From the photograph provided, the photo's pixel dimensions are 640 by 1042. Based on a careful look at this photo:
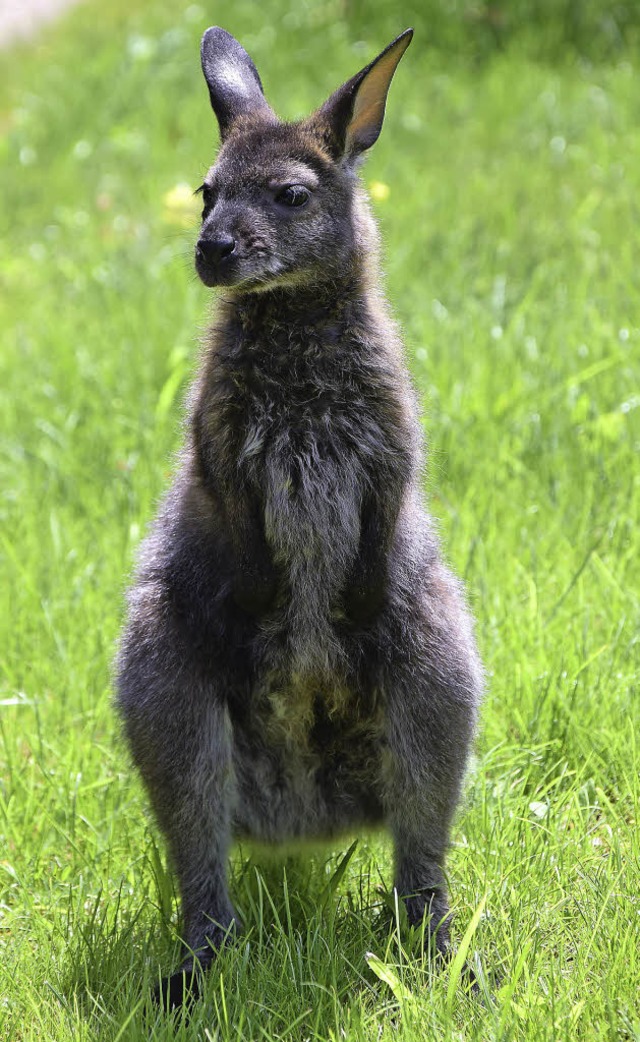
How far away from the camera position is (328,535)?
3.17m

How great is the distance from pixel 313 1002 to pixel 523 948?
460mm

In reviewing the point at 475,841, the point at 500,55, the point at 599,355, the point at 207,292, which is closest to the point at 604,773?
the point at 475,841

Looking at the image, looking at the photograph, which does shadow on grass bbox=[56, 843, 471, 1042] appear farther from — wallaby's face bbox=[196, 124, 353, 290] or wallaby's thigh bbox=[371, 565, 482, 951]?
wallaby's face bbox=[196, 124, 353, 290]

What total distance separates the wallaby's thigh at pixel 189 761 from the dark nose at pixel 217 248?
843 mm

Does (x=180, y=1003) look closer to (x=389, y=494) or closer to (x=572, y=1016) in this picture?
(x=572, y=1016)

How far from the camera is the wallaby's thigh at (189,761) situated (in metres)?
3.18

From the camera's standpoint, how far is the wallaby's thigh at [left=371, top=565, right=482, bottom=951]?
10.5 ft

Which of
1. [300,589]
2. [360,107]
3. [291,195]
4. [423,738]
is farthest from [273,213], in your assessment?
[423,738]

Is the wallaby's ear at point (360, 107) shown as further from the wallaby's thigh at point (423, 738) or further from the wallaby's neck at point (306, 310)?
the wallaby's thigh at point (423, 738)

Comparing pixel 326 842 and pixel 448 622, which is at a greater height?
pixel 448 622

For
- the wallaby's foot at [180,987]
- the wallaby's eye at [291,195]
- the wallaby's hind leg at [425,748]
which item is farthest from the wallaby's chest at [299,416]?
the wallaby's foot at [180,987]

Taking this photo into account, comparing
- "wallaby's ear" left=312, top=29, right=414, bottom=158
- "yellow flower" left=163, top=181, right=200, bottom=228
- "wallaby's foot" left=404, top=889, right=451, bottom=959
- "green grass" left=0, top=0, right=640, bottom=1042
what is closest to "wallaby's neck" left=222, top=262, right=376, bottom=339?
"wallaby's ear" left=312, top=29, right=414, bottom=158

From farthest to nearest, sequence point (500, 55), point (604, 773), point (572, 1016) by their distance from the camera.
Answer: point (500, 55), point (604, 773), point (572, 1016)

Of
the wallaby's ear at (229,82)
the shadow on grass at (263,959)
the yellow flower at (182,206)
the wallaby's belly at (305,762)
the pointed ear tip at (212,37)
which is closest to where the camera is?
the shadow on grass at (263,959)
